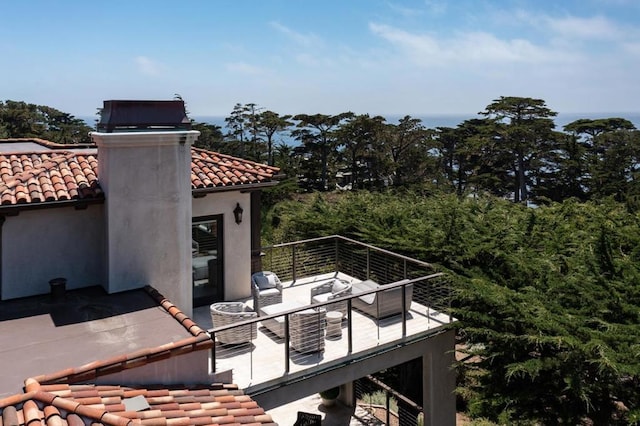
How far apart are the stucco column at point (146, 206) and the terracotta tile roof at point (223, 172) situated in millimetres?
1339

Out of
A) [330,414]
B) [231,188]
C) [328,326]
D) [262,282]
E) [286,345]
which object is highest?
[231,188]

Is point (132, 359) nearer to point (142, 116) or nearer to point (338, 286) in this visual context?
point (142, 116)

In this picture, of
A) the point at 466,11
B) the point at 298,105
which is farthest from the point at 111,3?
the point at 298,105

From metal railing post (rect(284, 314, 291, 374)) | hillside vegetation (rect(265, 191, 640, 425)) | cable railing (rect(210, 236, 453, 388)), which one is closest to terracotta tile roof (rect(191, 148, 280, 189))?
cable railing (rect(210, 236, 453, 388))

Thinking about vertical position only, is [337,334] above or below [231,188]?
below

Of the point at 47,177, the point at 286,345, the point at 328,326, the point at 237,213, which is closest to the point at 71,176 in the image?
the point at 47,177

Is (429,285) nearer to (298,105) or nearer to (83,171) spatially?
(83,171)

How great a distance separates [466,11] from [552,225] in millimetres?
8046

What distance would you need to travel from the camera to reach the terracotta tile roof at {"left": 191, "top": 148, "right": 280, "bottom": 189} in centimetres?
1145

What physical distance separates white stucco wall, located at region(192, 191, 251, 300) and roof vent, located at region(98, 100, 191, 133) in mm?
2405

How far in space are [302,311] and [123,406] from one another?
12.2 feet

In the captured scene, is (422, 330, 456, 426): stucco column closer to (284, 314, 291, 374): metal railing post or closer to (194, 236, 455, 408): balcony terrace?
(194, 236, 455, 408): balcony terrace

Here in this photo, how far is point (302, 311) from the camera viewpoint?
30.0 feet

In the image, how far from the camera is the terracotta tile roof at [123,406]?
5.52 meters
